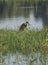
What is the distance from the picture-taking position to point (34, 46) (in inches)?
553

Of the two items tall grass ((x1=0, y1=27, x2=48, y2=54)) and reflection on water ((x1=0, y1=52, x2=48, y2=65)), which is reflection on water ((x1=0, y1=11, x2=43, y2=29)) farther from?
reflection on water ((x1=0, y1=52, x2=48, y2=65))

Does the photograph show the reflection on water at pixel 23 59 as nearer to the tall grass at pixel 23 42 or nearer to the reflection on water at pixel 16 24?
the tall grass at pixel 23 42

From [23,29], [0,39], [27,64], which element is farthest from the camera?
[23,29]

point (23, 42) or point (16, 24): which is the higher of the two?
point (23, 42)

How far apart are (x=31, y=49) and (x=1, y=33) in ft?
8.70

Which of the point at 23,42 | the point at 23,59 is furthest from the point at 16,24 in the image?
the point at 23,59

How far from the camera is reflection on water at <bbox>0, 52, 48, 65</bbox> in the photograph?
37.9 feet

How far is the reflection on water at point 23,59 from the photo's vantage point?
11.5 metres

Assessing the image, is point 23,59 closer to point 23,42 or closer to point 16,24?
point 23,42

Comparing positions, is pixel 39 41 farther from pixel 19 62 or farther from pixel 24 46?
pixel 19 62

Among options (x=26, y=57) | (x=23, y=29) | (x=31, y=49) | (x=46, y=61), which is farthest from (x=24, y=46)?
(x=23, y=29)

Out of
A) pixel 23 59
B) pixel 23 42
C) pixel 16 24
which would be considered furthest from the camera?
pixel 16 24

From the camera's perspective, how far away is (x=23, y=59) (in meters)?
12.3

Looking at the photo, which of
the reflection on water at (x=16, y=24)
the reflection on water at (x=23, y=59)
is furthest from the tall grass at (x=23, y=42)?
the reflection on water at (x=16, y=24)
